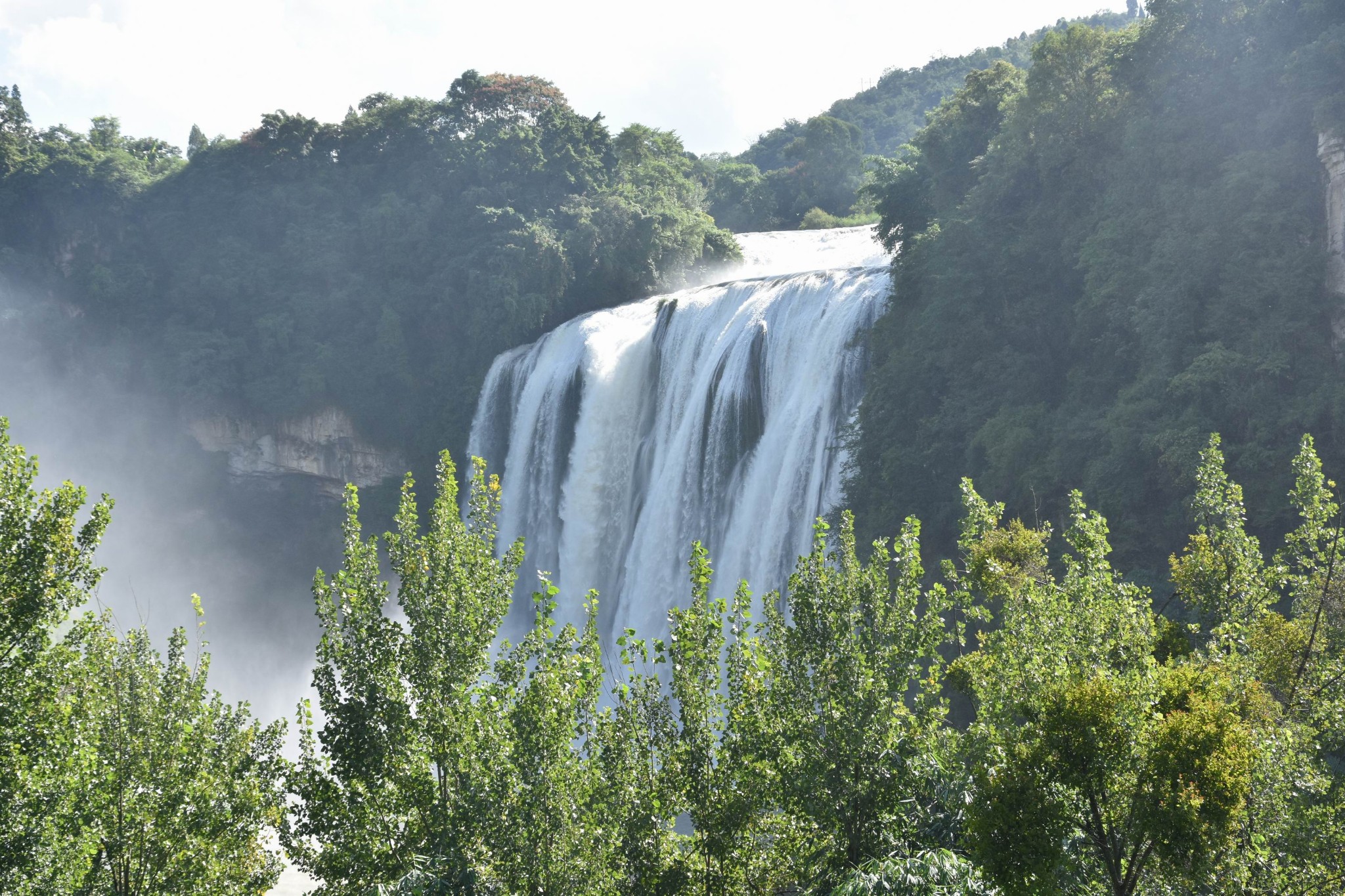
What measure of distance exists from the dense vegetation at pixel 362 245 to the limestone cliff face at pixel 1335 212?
1213 inches

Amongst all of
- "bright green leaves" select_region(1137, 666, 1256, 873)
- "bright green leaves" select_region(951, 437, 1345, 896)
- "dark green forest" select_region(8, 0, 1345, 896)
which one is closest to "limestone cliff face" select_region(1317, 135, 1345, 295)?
"dark green forest" select_region(8, 0, 1345, 896)

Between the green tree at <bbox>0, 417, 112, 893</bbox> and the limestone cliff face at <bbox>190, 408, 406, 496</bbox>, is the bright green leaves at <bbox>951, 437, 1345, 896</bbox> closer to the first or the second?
the green tree at <bbox>0, 417, 112, 893</bbox>

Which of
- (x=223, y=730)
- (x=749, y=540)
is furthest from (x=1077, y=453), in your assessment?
(x=223, y=730)

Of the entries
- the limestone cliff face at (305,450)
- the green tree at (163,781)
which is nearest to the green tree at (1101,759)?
the green tree at (163,781)

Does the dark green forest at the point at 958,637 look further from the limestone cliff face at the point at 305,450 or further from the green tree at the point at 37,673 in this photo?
the limestone cliff face at the point at 305,450

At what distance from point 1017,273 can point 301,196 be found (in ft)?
134

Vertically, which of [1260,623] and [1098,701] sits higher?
[1098,701]

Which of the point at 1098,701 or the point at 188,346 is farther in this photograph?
the point at 188,346

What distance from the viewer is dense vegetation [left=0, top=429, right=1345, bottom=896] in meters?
9.35

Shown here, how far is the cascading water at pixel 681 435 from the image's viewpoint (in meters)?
27.2

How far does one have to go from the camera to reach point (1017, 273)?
26547 mm

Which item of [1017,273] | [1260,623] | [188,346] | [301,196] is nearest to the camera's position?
[1260,623]

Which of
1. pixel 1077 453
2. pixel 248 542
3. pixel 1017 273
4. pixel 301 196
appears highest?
pixel 301 196

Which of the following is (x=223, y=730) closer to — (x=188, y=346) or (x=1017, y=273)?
(x=1017, y=273)
